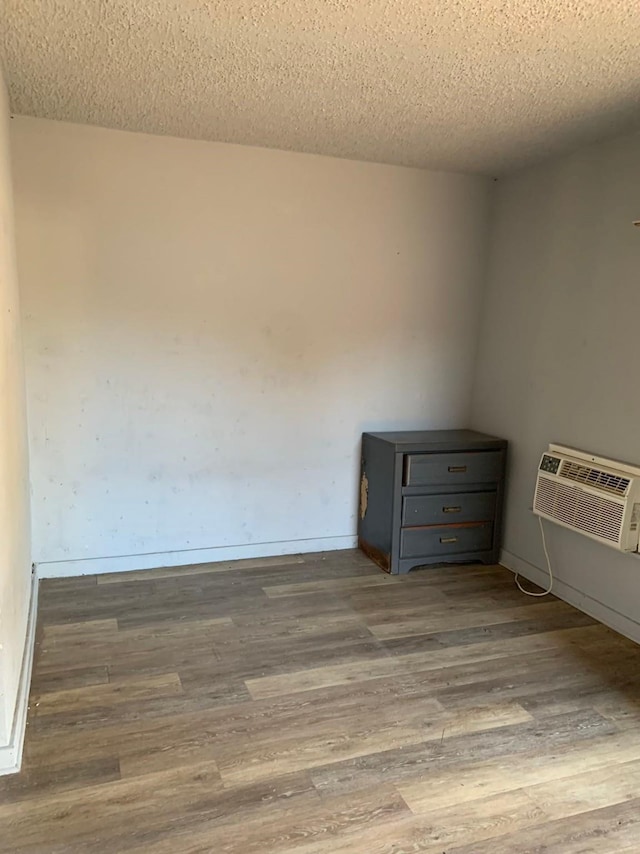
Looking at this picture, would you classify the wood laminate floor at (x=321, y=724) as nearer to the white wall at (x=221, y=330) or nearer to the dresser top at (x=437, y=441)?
the white wall at (x=221, y=330)

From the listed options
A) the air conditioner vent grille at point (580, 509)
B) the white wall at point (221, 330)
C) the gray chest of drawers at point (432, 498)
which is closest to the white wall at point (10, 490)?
the white wall at point (221, 330)

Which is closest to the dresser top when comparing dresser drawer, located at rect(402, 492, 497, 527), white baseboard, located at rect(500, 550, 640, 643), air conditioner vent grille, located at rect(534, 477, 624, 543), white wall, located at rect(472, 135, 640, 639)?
white wall, located at rect(472, 135, 640, 639)

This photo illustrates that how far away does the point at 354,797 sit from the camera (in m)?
1.77

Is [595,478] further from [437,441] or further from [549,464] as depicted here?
[437,441]

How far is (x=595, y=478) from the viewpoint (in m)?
2.83

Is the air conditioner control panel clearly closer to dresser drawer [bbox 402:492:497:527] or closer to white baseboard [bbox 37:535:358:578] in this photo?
dresser drawer [bbox 402:492:497:527]

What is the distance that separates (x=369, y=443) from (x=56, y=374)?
5.61 ft

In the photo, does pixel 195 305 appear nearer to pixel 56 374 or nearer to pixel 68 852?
pixel 56 374

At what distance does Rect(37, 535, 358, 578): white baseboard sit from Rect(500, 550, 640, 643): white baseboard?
0.94 metres

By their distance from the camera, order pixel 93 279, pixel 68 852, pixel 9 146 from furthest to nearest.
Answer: pixel 93 279, pixel 9 146, pixel 68 852

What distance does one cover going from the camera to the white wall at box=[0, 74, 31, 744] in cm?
186

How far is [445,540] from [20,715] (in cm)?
222

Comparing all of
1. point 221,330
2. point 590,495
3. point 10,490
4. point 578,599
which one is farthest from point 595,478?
point 10,490

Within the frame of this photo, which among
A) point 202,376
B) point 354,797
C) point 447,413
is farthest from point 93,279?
point 354,797
